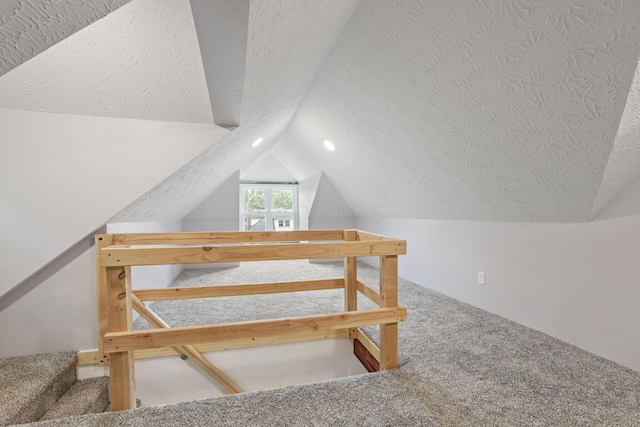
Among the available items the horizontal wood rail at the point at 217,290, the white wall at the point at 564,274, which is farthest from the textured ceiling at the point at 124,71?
the white wall at the point at 564,274

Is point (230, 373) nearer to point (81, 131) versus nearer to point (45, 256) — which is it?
point (45, 256)

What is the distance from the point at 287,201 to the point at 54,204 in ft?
15.7

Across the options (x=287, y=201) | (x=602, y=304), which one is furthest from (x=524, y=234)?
(x=287, y=201)

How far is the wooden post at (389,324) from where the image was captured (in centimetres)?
161

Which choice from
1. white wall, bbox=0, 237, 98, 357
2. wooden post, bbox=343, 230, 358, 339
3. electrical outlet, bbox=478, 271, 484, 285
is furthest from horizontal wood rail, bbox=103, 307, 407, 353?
electrical outlet, bbox=478, 271, 484, 285

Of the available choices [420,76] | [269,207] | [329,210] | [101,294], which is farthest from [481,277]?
[269,207]

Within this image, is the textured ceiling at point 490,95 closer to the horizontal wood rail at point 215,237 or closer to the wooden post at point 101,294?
the horizontal wood rail at point 215,237

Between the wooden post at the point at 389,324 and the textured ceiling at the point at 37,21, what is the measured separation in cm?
148

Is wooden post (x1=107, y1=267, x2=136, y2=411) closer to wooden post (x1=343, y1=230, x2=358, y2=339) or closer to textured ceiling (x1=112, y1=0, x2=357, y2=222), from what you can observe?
textured ceiling (x1=112, y1=0, x2=357, y2=222)

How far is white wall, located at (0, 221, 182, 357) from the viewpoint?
1.86 metres

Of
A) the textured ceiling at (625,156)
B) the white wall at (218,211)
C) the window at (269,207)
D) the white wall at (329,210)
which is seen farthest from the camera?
the window at (269,207)

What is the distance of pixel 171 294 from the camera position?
2.04 m

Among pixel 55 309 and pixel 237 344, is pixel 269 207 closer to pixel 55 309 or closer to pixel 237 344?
pixel 237 344

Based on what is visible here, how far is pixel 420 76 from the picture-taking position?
5.70 ft
